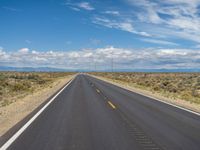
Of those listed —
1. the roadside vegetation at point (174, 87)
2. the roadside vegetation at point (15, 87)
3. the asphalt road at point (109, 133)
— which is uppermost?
the asphalt road at point (109, 133)

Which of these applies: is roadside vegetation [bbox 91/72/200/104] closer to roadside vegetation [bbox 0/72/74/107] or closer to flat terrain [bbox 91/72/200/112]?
flat terrain [bbox 91/72/200/112]

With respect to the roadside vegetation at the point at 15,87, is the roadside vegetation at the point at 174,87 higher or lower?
lower

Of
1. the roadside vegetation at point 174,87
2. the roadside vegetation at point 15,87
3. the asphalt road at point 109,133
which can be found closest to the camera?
the asphalt road at point 109,133

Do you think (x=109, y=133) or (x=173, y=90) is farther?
(x=173, y=90)

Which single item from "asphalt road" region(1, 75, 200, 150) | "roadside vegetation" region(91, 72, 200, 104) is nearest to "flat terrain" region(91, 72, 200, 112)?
"roadside vegetation" region(91, 72, 200, 104)

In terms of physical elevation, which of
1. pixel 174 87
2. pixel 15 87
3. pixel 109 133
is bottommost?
pixel 174 87

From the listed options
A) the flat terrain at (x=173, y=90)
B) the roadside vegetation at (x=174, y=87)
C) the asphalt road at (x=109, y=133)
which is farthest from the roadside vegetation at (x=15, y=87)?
the roadside vegetation at (x=174, y=87)

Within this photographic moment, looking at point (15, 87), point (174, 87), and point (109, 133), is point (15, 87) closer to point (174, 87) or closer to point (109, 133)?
point (174, 87)

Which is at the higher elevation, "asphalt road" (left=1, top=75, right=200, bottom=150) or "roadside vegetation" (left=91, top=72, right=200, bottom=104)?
"asphalt road" (left=1, top=75, right=200, bottom=150)

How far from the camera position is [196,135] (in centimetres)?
980

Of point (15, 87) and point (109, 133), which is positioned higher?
point (109, 133)

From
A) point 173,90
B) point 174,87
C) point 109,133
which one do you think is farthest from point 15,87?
point 109,133

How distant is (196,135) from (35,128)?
4947 mm

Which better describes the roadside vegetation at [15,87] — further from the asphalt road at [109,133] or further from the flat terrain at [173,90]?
the flat terrain at [173,90]
